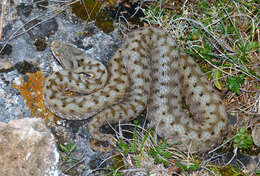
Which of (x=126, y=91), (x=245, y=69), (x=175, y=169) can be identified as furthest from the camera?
(x=126, y=91)

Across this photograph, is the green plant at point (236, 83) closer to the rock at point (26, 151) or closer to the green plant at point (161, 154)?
the green plant at point (161, 154)

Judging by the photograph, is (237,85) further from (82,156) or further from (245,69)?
(82,156)

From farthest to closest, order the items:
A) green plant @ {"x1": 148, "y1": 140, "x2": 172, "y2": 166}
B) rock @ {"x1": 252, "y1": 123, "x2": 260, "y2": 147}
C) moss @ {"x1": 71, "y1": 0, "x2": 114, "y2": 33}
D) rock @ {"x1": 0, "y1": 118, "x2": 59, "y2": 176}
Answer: moss @ {"x1": 71, "y1": 0, "x2": 114, "y2": 33}, rock @ {"x1": 252, "y1": 123, "x2": 260, "y2": 147}, green plant @ {"x1": 148, "y1": 140, "x2": 172, "y2": 166}, rock @ {"x1": 0, "y1": 118, "x2": 59, "y2": 176}

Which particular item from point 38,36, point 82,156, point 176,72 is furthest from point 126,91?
point 38,36

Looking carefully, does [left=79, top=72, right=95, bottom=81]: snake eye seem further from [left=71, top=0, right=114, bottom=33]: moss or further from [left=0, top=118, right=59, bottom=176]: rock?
[left=0, top=118, right=59, bottom=176]: rock

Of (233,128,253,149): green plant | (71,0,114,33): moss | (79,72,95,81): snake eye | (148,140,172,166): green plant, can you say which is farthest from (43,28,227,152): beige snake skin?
(71,0,114,33): moss

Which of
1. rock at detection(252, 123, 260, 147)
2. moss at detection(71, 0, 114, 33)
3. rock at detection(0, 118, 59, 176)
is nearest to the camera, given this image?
rock at detection(0, 118, 59, 176)

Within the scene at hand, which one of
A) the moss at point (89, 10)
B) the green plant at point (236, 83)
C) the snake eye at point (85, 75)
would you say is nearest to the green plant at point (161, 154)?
the green plant at point (236, 83)
